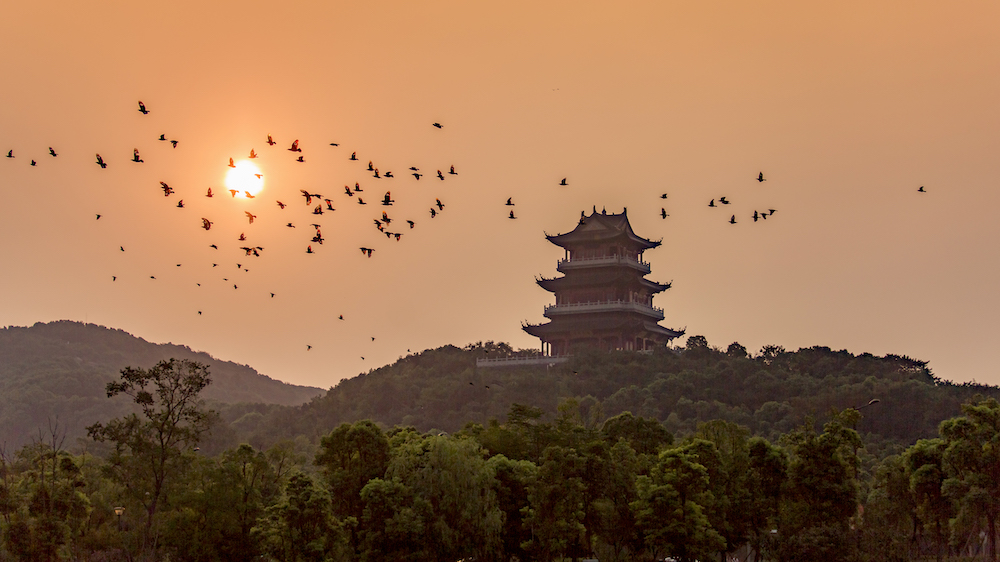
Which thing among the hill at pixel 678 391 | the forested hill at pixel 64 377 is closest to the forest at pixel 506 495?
the hill at pixel 678 391

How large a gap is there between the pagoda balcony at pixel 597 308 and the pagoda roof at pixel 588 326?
97cm

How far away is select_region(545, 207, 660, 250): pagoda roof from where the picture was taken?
375ft

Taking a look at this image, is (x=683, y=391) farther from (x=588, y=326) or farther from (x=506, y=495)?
(x=506, y=495)

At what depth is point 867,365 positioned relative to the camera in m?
99.8

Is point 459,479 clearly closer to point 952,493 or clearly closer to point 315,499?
point 315,499

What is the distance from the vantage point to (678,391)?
311 feet

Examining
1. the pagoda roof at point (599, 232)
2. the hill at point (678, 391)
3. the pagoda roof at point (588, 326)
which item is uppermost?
the pagoda roof at point (599, 232)

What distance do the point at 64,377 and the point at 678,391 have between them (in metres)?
84.8

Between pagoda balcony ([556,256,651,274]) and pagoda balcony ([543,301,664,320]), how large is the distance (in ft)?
11.2

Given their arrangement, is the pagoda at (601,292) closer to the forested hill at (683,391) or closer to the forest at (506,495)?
the forested hill at (683,391)

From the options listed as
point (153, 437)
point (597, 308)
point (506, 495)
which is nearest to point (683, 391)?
point (597, 308)

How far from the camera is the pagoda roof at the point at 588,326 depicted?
11188cm

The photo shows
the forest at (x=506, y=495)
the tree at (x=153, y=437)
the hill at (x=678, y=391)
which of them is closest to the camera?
the forest at (x=506, y=495)

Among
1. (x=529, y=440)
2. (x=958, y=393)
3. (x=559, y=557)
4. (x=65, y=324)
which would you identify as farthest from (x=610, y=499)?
(x=65, y=324)
